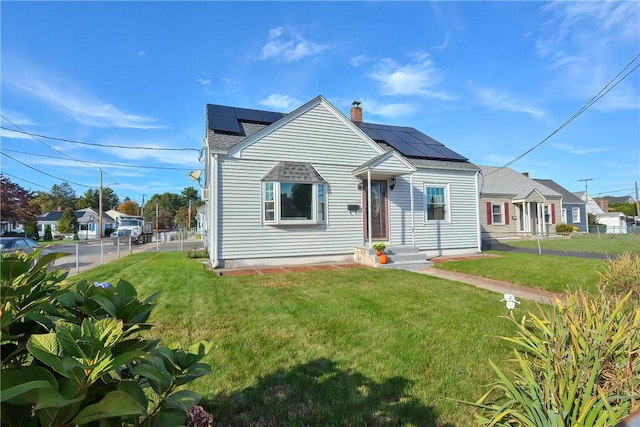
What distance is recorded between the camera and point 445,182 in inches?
504

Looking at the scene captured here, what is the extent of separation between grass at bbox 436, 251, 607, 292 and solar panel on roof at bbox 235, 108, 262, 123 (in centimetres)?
847

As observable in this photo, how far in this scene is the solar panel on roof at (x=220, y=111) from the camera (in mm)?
11602

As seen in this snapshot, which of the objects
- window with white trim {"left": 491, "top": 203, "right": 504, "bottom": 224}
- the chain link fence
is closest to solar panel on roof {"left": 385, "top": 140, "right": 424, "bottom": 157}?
the chain link fence

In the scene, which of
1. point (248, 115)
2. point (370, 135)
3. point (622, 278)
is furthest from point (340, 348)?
point (370, 135)

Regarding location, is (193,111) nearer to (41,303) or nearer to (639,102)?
(41,303)

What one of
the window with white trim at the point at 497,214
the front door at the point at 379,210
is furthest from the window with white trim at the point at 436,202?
the window with white trim at the point at 497,214

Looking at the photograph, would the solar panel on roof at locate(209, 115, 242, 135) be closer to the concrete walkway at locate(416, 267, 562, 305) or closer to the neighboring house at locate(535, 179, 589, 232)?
the concrete walkway at locate(416, 267, 562, 305)

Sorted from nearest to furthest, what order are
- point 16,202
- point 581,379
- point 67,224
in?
1. point 581,379
2. point 16,202
3. point 67,224

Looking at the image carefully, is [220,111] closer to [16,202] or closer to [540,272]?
[540,272]

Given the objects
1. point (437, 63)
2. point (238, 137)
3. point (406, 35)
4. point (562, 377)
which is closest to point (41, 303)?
point (562, 377)

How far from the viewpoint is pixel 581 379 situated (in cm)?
187

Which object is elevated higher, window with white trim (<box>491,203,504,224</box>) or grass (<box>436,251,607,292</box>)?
window with white trim (<box>491,203,504,224</box>)

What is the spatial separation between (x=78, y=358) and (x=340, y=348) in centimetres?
305

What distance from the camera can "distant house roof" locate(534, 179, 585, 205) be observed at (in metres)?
29.2
